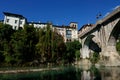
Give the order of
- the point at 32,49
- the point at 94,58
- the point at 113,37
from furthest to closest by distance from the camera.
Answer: the point at 94,58 < the point at 32,49 < the point at 113,37

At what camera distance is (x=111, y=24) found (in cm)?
3212

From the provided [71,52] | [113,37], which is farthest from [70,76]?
[71,52]

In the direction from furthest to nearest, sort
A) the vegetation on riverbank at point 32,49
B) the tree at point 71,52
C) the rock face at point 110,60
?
1. the tree at point 71,52
2. the vegetation on riverbank at point 32,49
3. the rock face at point 110,60

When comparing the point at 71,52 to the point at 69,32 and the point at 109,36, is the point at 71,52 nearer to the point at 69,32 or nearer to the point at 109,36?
the point at 69,32

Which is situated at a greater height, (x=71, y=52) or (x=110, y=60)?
(x=71, y=52)

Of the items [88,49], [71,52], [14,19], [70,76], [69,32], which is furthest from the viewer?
[69,32]

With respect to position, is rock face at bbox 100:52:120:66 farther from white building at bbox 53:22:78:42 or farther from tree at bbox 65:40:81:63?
white building at bbox 53:22:78:42

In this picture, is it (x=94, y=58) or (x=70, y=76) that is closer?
(x=70, y=76)

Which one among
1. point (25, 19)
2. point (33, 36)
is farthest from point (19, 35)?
point (25, 19)

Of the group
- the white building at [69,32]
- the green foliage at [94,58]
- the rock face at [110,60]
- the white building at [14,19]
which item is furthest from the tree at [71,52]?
the white building at [14,19]

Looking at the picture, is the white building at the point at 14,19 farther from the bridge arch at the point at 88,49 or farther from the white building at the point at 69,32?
the bridge arch at the point at 88,49

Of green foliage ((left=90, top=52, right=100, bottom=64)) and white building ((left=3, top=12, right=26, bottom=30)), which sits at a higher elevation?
white building ((left=3, top=12, right=26, bottom=30))

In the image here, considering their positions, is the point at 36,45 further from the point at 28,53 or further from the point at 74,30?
the point at 74,30

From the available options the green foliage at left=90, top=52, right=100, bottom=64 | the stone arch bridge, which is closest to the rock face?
the stone arch bridge
